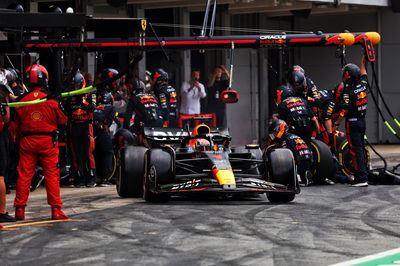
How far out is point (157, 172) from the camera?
42.0 feet

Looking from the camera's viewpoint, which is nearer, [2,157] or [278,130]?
[2,157]

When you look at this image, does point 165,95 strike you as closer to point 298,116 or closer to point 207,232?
point 298,116

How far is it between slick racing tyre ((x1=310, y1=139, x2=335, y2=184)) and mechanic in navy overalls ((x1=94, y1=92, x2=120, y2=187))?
3336mm

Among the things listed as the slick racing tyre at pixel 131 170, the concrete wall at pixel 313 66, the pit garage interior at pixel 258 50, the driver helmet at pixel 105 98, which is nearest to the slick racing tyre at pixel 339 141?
the driver helmet at pixel 105 98

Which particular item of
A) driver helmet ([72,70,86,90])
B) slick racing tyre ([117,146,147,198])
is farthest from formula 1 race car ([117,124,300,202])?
driver helmet ([72,70,86,90])

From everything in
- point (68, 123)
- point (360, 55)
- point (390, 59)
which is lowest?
point (68, 123)

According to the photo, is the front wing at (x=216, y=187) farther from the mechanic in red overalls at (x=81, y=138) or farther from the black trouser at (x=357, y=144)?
the mechanic in red overalls at (x=81, y=138)

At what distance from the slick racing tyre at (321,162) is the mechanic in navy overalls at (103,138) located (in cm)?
334

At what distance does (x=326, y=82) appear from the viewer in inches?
1108

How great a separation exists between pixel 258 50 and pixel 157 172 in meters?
14.0

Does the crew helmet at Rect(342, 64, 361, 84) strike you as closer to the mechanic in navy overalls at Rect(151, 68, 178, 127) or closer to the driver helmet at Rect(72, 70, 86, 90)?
the mechanic in navy overalls at Rect(151, 68, 178, 127)

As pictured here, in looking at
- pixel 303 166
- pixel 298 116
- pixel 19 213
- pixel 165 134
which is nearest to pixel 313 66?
pixel 298 116

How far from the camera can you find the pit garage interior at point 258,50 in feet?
73.2

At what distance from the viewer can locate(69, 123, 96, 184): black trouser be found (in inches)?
634
